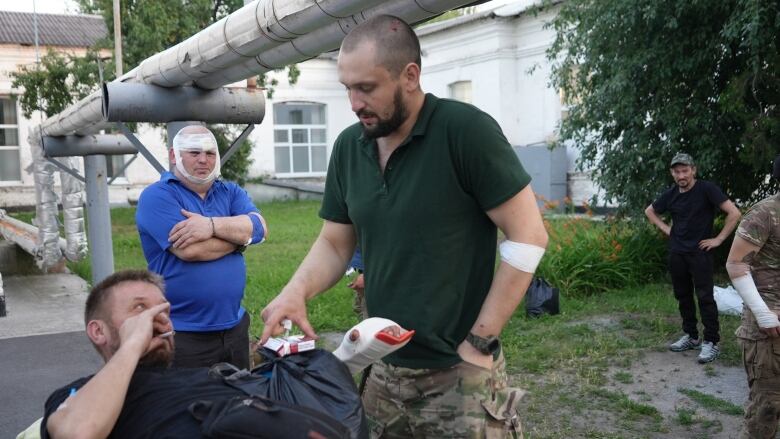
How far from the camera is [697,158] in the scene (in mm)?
9250

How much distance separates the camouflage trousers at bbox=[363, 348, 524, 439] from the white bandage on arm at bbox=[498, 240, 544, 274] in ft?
1.27

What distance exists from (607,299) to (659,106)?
8.27 ft

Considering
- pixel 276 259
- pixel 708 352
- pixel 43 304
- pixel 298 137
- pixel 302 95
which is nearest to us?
pixel 708 352

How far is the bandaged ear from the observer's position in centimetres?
224

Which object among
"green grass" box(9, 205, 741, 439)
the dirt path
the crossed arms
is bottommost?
the dirt path

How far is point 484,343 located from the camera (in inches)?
95.5

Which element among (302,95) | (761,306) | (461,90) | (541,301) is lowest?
(541,301)

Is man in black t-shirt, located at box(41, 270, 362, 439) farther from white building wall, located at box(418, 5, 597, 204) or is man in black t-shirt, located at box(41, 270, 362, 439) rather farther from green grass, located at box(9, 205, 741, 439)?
white building wall, located at box(418, 5, 597, 204)

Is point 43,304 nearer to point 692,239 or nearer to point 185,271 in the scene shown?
point 185,271

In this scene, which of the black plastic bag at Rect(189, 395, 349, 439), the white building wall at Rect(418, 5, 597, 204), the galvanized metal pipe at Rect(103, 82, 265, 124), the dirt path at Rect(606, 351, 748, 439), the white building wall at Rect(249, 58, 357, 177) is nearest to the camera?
the black plastic bag at Rect(189, 395, 349, 439)

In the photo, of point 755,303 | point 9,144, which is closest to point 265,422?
point 755,303

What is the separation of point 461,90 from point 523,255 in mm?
21909

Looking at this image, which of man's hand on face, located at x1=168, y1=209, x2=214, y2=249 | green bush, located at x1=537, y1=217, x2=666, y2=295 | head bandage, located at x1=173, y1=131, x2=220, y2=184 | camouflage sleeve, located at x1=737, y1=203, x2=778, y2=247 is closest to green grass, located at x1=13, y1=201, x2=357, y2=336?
green bush, located at x1=537, y1=217, x2=666, y2=295

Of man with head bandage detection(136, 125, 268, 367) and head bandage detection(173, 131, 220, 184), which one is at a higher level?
head bandage detection(173, 131, 220, 184)
